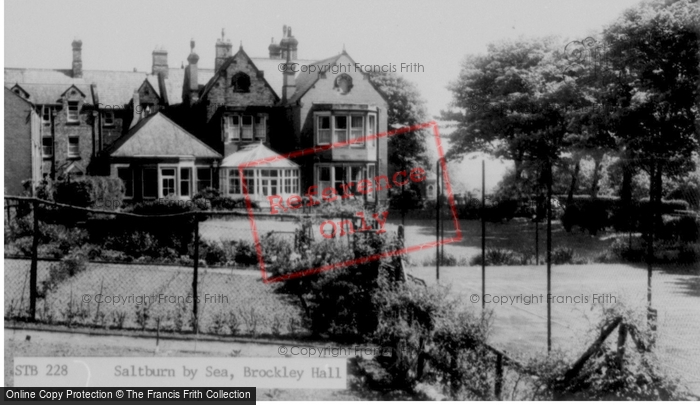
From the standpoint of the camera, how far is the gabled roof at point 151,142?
18.5 m

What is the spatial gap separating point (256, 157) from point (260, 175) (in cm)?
88

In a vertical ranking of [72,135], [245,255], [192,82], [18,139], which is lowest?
[245,255]

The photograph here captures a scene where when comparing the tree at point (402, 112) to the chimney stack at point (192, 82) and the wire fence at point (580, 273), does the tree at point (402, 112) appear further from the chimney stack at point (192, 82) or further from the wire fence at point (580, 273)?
the chimney stack at point (192, 82)

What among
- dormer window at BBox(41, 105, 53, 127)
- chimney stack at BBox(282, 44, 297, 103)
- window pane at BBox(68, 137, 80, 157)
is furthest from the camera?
chimney stack at BBox(282, 44, 297, 103)

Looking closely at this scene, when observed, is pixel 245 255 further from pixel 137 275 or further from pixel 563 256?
pixel 563 256

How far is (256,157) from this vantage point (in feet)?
74.3

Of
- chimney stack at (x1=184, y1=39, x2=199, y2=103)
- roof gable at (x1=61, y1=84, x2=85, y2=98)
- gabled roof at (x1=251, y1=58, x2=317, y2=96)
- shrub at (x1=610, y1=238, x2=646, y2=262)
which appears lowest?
shrub at (x1=610, y1=238, x2=646, y2=262)

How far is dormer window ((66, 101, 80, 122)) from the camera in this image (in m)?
16.5

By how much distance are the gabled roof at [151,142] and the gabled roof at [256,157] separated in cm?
214

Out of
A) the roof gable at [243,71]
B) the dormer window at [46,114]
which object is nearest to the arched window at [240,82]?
the roof gable at [243,71]
